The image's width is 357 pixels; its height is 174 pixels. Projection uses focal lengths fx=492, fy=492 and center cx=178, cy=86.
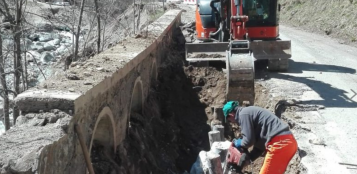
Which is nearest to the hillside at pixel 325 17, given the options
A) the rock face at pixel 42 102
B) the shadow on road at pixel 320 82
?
the shadow on road at pixel 320 82

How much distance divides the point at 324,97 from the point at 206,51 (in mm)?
3518

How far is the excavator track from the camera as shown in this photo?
382 inches

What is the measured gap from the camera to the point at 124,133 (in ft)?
26.9

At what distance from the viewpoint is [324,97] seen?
10570 mm

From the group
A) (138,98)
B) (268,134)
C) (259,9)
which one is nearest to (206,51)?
(259,9)

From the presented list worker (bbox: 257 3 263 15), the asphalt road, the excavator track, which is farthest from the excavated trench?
worker (bbox: 257 3 263 15)

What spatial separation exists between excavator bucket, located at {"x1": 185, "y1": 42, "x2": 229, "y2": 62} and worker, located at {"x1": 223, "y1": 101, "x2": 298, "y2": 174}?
6.29 m

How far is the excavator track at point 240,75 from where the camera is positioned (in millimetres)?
9703

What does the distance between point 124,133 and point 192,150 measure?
2493mm

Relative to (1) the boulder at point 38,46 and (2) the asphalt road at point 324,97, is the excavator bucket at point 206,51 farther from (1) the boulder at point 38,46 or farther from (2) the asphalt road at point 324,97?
(1) the boulder at point 38,46

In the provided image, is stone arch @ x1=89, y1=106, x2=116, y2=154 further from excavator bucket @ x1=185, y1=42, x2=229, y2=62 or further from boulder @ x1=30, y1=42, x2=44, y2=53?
boulder @ x1=30, y1=42, x2=44, y2=53

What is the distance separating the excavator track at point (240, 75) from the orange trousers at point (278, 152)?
11.1 feet

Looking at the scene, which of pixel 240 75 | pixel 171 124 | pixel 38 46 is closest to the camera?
pixel 240 75

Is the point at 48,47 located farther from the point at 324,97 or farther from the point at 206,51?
the point at 324,97
